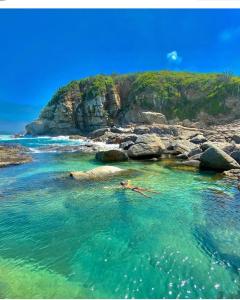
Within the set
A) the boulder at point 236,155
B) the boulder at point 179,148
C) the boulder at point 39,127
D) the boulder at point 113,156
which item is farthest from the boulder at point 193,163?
the boulder at point 39,127

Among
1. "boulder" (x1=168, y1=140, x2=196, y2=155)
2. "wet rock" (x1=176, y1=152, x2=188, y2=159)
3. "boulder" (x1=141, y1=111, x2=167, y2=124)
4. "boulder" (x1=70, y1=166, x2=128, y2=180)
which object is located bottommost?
"wet rock" (x1=176, y1=152, x2=188, y2=159)

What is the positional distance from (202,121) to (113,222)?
212ft

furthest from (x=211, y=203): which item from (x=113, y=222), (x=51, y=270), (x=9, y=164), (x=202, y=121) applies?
(x=202, y=121)

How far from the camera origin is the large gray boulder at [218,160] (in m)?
20.3

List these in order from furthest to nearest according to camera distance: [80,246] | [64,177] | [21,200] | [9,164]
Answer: [9,164] → [64,177] → [21,200] → [80,246]

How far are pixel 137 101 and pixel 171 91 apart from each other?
428 inches

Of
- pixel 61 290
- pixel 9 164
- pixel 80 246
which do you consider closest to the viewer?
pixel 61 290

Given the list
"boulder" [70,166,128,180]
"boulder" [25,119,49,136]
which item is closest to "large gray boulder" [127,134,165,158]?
"boulder" [70,166,128,180]

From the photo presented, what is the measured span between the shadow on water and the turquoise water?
3cm

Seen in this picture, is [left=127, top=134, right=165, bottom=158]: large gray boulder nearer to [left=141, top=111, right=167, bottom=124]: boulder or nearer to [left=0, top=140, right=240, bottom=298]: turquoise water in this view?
[left=0, top=140, right=240, bottom=298]: turquoise water

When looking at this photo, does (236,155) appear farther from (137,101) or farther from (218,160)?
(137,101)

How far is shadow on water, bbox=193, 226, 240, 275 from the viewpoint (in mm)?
7747

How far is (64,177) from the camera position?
19.3 metres

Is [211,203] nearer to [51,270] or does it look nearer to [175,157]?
[51,270]
